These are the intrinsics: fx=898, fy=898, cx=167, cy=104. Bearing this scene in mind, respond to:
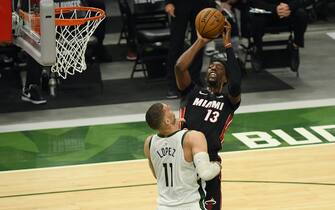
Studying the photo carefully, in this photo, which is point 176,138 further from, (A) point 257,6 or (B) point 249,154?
(A) point 257,6

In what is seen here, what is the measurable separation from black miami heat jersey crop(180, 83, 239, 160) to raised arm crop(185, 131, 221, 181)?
698 mm

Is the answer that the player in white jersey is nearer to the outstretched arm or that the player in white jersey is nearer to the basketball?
the outstretched arm

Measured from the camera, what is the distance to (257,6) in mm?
12266

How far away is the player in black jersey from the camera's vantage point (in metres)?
6.75

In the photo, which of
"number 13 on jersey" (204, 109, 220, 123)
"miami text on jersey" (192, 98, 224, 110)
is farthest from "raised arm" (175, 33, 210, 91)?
"number 13 on jersey" (204, 109, 220, 123)

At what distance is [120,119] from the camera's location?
11.2 m

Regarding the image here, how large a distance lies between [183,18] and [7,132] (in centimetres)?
271

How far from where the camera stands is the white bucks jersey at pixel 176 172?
20.1 feet

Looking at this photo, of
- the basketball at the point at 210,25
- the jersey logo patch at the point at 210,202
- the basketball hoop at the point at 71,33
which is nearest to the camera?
the jersey logo patch at the point at 210,202

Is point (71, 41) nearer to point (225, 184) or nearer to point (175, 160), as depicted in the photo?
point (225, 184)

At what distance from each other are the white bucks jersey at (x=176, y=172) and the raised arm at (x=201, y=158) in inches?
3.4

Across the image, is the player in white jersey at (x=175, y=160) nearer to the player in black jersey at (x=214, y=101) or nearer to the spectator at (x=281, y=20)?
the player in black jersey at (x=214, y=101)

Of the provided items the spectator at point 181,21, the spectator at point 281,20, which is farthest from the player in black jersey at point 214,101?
the spectator at point 281,20

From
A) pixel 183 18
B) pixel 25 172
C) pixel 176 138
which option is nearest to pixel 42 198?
pixel 25 172
